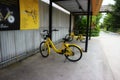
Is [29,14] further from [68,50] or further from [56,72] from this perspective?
[56,72]

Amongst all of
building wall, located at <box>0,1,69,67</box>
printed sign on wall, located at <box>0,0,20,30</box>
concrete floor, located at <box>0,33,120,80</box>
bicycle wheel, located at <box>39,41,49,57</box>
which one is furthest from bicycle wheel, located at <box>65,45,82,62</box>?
printed sign on wall, located at <box>0,0,20,30</box>

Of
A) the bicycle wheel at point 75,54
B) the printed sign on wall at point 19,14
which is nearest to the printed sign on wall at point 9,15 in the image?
the printed sign on wall at point 19,14

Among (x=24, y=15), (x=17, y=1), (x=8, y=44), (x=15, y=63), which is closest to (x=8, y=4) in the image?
(x=17, y=1)

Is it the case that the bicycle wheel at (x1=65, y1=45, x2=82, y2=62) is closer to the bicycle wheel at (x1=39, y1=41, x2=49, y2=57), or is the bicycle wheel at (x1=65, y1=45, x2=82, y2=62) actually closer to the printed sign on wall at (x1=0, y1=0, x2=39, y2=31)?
the bicycle wheel at (x1=39, y1=41, x2=49, y2=57)

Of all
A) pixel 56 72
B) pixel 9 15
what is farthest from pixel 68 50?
pixel 9 15

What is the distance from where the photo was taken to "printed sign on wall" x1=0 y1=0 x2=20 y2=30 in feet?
10.2

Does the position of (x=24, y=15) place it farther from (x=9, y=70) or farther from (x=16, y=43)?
(x=9, y=70)

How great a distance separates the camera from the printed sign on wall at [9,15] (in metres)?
3.12

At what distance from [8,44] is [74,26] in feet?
35.9

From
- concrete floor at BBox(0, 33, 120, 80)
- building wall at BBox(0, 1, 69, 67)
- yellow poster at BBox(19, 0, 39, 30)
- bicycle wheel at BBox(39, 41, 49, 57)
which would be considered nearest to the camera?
concrete floor at BBox(0, 33, 120, 80)

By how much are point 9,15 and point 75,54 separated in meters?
2.37

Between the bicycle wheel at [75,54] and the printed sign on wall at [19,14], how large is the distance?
168cm

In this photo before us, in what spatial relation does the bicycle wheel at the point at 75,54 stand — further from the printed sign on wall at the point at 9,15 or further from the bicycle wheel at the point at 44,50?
the printed sign on wall at the point at 9,15

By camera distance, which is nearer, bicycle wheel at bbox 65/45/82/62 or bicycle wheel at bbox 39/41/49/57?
bicycle wheel at bbox 65/45/82/62
